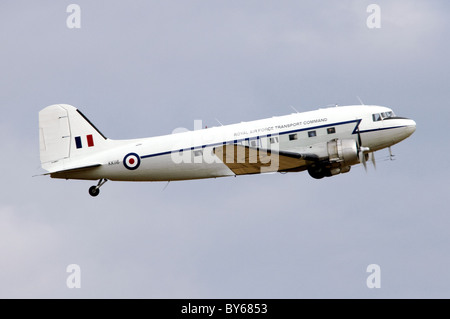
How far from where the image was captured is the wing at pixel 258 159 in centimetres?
3023

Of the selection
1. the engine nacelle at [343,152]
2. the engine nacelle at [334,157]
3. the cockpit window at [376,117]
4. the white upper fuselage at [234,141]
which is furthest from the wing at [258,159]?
the cockpit window at [376,117]

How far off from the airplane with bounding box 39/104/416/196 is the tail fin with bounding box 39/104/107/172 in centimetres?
4

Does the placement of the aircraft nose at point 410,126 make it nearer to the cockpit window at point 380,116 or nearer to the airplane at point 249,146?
the airplane at point 249,146

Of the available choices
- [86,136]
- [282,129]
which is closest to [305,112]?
[282,129]

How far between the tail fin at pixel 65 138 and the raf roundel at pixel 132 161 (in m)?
1.39

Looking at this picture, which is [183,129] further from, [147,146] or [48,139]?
[48,139]

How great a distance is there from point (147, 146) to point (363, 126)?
309 inches

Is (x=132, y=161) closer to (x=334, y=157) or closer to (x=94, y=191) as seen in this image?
(x=94, y=191)

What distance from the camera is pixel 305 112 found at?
32.2m

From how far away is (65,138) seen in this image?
33781 mm

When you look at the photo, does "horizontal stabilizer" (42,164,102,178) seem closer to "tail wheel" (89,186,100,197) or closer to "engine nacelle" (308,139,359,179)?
"tail wheel" (89,186,100,197)

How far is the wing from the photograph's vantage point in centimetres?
3023
